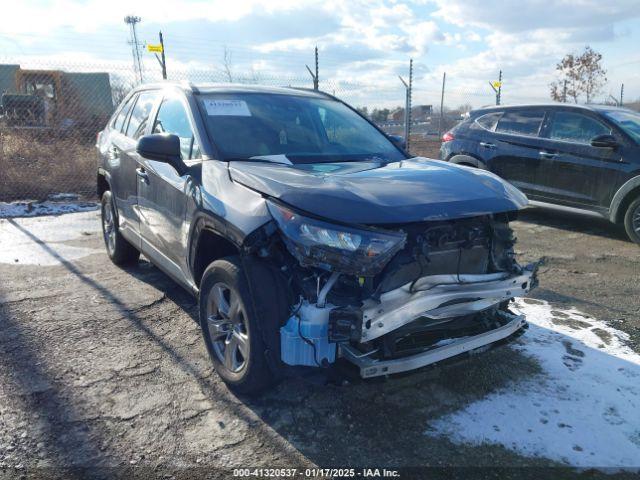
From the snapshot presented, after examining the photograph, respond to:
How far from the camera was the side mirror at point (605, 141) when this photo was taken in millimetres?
6332

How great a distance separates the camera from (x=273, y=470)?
2443 millimetres

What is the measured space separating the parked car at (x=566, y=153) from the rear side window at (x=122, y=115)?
497cm

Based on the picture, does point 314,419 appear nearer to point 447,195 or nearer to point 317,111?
point 447,195

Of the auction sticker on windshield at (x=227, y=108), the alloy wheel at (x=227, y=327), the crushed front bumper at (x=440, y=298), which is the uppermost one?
the auction sticker on windshield at (x=227, y=108)

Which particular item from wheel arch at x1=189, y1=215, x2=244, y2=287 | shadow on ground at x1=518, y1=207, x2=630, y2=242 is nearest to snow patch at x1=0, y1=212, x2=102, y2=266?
wheel arch at x1=189, y1=215, x2=244, y2=287

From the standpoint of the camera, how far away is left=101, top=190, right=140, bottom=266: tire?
5.21 metres

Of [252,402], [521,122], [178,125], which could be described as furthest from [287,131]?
[521,122]

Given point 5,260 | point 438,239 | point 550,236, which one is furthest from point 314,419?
point 550,236

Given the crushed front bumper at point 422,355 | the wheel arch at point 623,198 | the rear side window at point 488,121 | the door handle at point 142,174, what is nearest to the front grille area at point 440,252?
the crushed front bumper at point 422,355

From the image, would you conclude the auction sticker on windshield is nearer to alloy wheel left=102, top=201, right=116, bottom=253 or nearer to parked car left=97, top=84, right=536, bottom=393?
parked car left=97, top=84, right=536, bottom=393

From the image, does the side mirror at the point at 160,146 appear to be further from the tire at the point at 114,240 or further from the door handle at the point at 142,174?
the tire at the point at 114,240

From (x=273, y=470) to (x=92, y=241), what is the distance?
5015 millimetres

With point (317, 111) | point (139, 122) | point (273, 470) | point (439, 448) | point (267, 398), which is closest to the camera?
point (273, 470)

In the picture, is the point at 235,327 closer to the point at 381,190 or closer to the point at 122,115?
the point at 381,190
